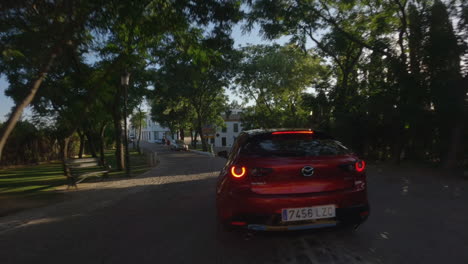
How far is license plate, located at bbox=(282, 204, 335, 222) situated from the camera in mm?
3090

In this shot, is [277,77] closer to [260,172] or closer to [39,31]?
[39,31]

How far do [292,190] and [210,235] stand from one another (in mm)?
1694

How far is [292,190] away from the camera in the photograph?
10.3 feet

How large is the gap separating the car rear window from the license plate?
23.9 inches

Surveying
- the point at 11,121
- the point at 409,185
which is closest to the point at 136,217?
the point at 11,121

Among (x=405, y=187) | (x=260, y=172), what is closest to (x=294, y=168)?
(x=260, y=172)

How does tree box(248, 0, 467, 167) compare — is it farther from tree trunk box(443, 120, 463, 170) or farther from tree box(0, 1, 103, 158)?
tree box(0, 1, 103, 158)

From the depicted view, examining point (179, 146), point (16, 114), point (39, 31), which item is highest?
point (39, 31)

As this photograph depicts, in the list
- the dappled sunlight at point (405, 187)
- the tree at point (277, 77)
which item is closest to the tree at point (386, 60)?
the dappled sunlight at point (405, 187)

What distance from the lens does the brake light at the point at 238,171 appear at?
126 inches

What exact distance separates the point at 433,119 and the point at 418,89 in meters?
1.10

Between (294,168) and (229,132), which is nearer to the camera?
(294,168)

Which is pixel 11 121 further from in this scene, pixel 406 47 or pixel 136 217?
pixel 406 47

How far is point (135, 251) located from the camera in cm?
374
